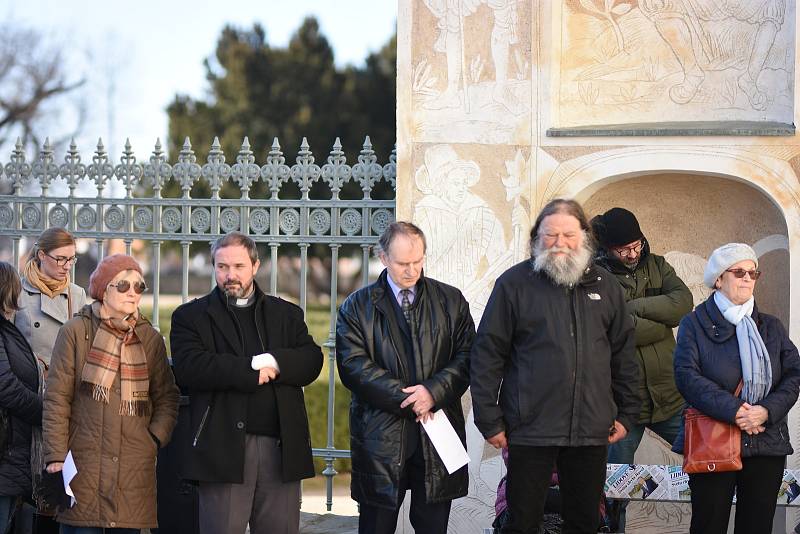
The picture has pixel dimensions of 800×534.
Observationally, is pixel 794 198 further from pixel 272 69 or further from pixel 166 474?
pixel 272 69

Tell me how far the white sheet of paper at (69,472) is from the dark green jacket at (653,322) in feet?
9.20

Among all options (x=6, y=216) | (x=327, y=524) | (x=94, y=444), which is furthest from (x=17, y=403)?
(x=6, y=216)

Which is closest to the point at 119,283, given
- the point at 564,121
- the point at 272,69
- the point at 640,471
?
the point at 640,471

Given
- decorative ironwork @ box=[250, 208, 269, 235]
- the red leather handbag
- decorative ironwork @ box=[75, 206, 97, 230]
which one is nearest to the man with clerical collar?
the red leather handbag

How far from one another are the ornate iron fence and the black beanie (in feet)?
5.35

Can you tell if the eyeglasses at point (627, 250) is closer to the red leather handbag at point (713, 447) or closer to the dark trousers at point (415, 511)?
the red leather handbag at point (713, 447)

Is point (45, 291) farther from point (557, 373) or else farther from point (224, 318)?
point (557, 373)

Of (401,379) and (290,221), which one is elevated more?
(290,221)

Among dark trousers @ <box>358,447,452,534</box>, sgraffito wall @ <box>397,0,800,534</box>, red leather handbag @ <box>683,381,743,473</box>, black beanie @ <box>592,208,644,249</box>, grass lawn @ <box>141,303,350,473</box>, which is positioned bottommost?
grass lawn @ <box>141,303,350,473</box>

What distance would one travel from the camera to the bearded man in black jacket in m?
4.79

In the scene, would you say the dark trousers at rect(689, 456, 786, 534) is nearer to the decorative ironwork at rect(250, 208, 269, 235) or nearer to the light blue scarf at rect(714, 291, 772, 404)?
the light blue scarf at rect(714, 291, 772, 404)

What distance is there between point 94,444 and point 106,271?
2.45ft

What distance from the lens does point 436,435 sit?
16.6ft

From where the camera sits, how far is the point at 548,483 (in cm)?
489
